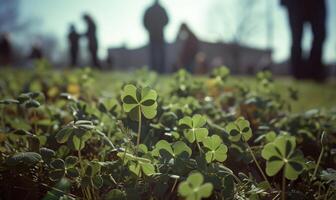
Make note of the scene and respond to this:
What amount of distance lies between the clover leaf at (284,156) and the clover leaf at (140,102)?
17.0 inches

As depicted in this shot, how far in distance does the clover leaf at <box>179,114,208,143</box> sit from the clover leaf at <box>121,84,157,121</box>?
15 centimetres

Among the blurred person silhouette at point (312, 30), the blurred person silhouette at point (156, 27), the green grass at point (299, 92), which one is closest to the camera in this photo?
the green grass at point (299, 92)

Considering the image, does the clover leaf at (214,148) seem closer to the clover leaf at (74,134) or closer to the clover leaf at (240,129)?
the clover leaf at (240,129)

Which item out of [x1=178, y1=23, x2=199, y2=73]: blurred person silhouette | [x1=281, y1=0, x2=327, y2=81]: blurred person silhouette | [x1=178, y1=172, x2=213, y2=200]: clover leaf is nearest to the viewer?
[x1=178, y1=172, x2=213, y2=200]: clover leaf

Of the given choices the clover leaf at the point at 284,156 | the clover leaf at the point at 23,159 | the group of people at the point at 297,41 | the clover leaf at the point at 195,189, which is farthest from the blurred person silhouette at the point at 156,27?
the clover leaf at the point at 195,189

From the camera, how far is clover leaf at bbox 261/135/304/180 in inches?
42.8

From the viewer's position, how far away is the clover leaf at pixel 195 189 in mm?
935

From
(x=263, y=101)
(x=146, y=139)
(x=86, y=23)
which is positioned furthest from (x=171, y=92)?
(x=86, y=23)

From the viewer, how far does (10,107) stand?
8.83 feet

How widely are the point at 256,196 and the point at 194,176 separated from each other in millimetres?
347

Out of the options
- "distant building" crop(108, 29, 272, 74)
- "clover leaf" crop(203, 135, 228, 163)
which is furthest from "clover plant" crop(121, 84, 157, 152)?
"distant building" crop(108, 29, 272, 74)

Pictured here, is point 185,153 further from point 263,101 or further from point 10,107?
point 10,107

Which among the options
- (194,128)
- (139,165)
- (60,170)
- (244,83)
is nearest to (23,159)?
(60,170)

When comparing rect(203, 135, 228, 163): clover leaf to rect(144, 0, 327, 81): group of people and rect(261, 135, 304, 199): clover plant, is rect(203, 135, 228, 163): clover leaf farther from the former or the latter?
rect(144, 0, 327, 81): group of people
